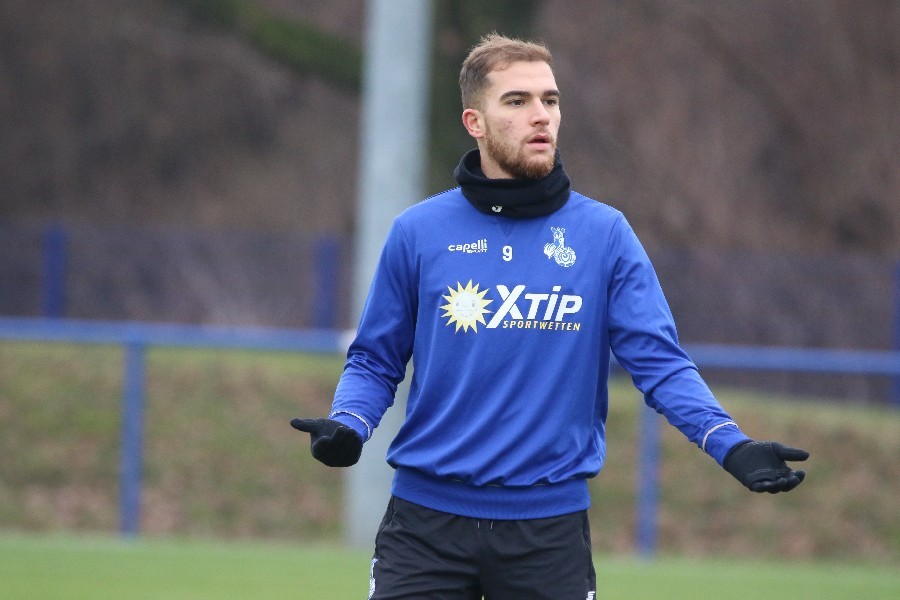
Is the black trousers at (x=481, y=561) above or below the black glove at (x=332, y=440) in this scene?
below

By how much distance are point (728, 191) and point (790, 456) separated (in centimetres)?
1766

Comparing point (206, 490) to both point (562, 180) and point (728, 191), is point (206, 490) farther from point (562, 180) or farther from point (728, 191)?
point (728, 191)

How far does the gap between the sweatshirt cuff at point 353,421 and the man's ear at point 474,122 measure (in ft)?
2.85

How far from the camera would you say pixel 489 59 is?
4.46 m

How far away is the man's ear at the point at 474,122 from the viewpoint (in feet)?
14.7

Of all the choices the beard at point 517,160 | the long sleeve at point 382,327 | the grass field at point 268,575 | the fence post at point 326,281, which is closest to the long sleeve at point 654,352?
the beard at point 517,160

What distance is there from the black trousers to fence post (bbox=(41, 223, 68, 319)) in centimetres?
1678

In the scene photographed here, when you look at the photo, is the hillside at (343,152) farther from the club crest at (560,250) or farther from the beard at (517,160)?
the club crest at (560,250)

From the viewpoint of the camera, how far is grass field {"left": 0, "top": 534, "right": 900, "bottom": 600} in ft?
27.3

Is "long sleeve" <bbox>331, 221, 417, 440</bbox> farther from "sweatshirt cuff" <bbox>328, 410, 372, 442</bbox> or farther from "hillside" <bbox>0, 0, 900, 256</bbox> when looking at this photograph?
"hillside" <bbox>0, 0, 900, 256</bbox>

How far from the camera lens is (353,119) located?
23.9 metres

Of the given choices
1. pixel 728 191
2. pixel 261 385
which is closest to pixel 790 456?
pixel 261 385

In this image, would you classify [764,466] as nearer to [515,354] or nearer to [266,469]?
[515,354]

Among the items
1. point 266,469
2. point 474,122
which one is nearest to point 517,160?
point 474,122
